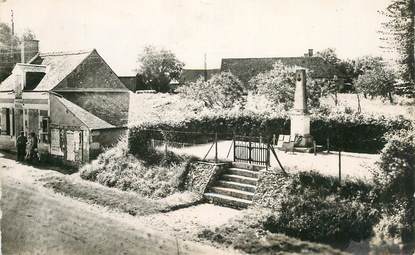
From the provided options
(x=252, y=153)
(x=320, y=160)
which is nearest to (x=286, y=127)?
(x=320, y=160)

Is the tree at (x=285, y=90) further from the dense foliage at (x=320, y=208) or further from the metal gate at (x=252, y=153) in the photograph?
the dense foliage at (x=320, y=208)

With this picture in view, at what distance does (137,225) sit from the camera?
34.0ft

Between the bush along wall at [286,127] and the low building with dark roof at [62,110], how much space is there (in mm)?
3514

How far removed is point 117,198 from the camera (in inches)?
503

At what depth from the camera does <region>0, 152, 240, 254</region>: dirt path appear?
907 cm

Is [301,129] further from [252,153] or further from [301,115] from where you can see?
[252,153]

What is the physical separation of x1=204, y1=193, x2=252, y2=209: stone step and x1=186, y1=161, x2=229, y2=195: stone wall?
0.37m

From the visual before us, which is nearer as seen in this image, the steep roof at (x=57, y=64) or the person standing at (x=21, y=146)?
the person standing at (x=21, y=146)

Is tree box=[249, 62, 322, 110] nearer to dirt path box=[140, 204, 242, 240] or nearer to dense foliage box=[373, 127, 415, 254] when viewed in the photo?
dirt path box=[140, 204, 242, 240]

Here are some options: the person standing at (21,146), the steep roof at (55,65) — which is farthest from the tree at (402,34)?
the steep roof at (55,65)

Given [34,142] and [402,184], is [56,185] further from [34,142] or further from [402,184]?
[402,184]

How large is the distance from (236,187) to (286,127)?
292 inches

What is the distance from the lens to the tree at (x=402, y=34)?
352 inches

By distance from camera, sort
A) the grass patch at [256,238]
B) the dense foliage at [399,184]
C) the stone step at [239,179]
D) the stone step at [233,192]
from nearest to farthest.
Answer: the dense foliage at [399,184] < the grass patch at [256,238] < the stone step at [233,192] < the stone step at [239,179]
